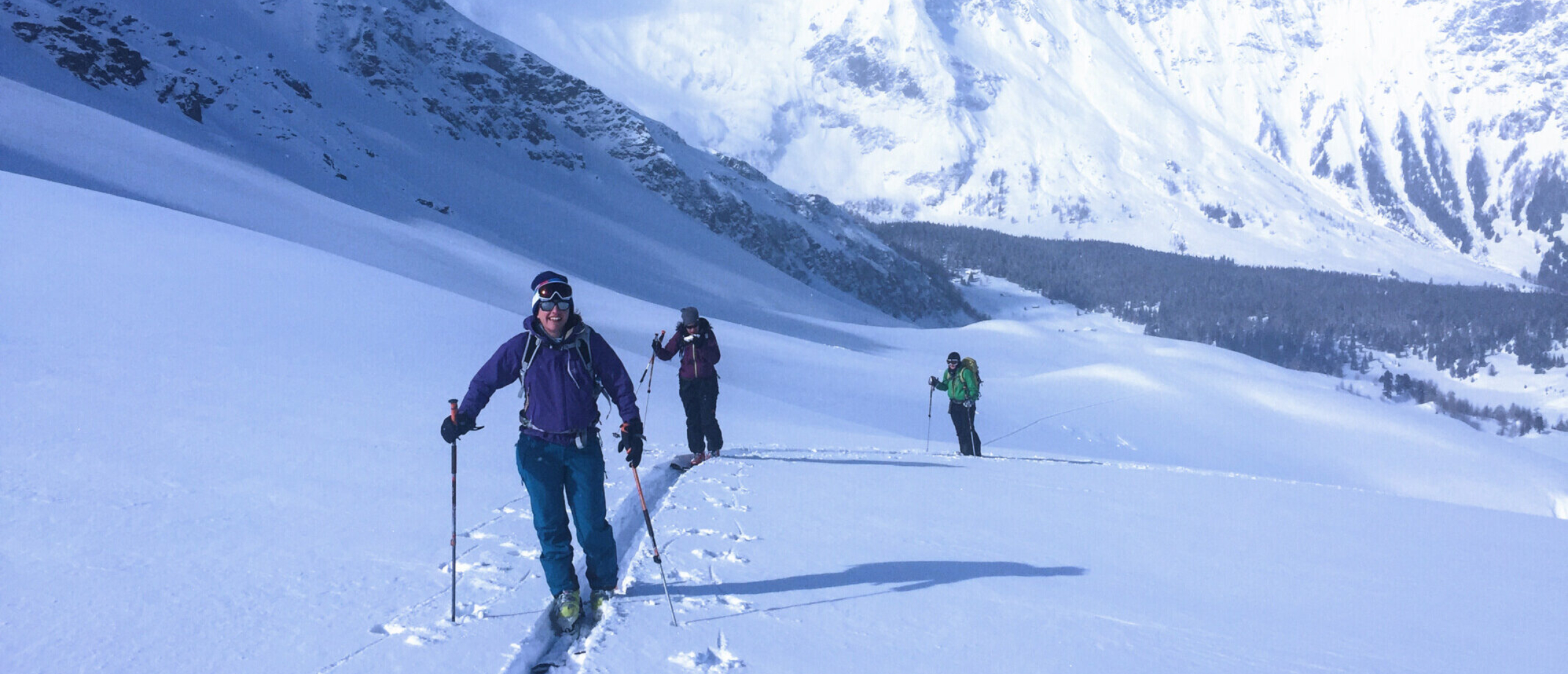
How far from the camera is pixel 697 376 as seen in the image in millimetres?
11680

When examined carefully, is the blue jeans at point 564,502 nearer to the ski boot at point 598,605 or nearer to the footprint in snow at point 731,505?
the ski boot at point 598,605

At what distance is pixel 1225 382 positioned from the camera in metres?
42.9

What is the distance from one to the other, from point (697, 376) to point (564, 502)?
19.4ft

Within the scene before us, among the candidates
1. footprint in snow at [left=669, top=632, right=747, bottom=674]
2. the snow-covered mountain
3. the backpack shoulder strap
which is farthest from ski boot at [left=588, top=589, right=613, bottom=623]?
the snow-covered mountain

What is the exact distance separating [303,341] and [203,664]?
9.71 meters

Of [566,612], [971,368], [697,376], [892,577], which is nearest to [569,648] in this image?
[566,612]

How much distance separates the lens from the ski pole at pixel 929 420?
17316mm

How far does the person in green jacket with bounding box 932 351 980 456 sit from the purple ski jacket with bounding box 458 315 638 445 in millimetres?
10710

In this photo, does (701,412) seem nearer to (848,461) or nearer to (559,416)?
(848,461)

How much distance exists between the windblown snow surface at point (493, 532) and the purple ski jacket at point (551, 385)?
117 centimetres

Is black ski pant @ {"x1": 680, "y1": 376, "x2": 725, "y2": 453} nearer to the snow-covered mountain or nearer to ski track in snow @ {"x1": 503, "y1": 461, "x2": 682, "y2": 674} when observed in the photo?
ski track in snow @ {"x1": 503, "y1": 461, "x2": 682, "y2": 674}

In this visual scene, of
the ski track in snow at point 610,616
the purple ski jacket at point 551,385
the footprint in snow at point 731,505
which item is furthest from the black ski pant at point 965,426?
the purple ski jacket at point 551,385

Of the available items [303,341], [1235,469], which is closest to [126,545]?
[303,341]

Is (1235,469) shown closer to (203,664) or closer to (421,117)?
(203,664)
